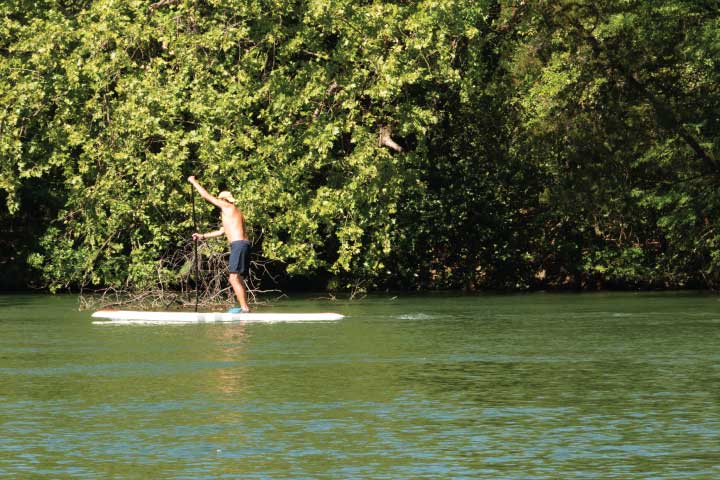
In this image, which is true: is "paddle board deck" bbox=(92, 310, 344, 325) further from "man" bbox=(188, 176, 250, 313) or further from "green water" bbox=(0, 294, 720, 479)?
"man" bbox=(188, 176, 250, 313)

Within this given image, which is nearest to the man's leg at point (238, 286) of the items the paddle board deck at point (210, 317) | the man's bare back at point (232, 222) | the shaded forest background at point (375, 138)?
the man's bare back at point (232, 222)

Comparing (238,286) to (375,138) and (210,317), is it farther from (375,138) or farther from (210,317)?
(375,138)

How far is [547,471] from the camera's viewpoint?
9648mm

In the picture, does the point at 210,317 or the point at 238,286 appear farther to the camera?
the point at 238,286

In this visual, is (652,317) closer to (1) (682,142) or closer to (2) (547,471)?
(1) (682,142)

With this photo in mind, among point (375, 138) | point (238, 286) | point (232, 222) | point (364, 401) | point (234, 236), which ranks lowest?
point (364, 401)

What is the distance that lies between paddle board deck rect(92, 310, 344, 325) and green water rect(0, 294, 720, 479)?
2.92 feet

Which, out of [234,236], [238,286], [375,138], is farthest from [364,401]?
[375,138]

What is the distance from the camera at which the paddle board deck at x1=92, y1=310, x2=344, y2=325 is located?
80.3ft

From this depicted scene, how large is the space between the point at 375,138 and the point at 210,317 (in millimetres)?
9961

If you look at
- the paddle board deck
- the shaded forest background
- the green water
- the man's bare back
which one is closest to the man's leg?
the man's bare back

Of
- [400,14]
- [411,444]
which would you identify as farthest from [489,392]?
[400,14]

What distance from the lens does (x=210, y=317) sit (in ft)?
80.7

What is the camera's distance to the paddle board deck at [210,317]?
24.5 metres
